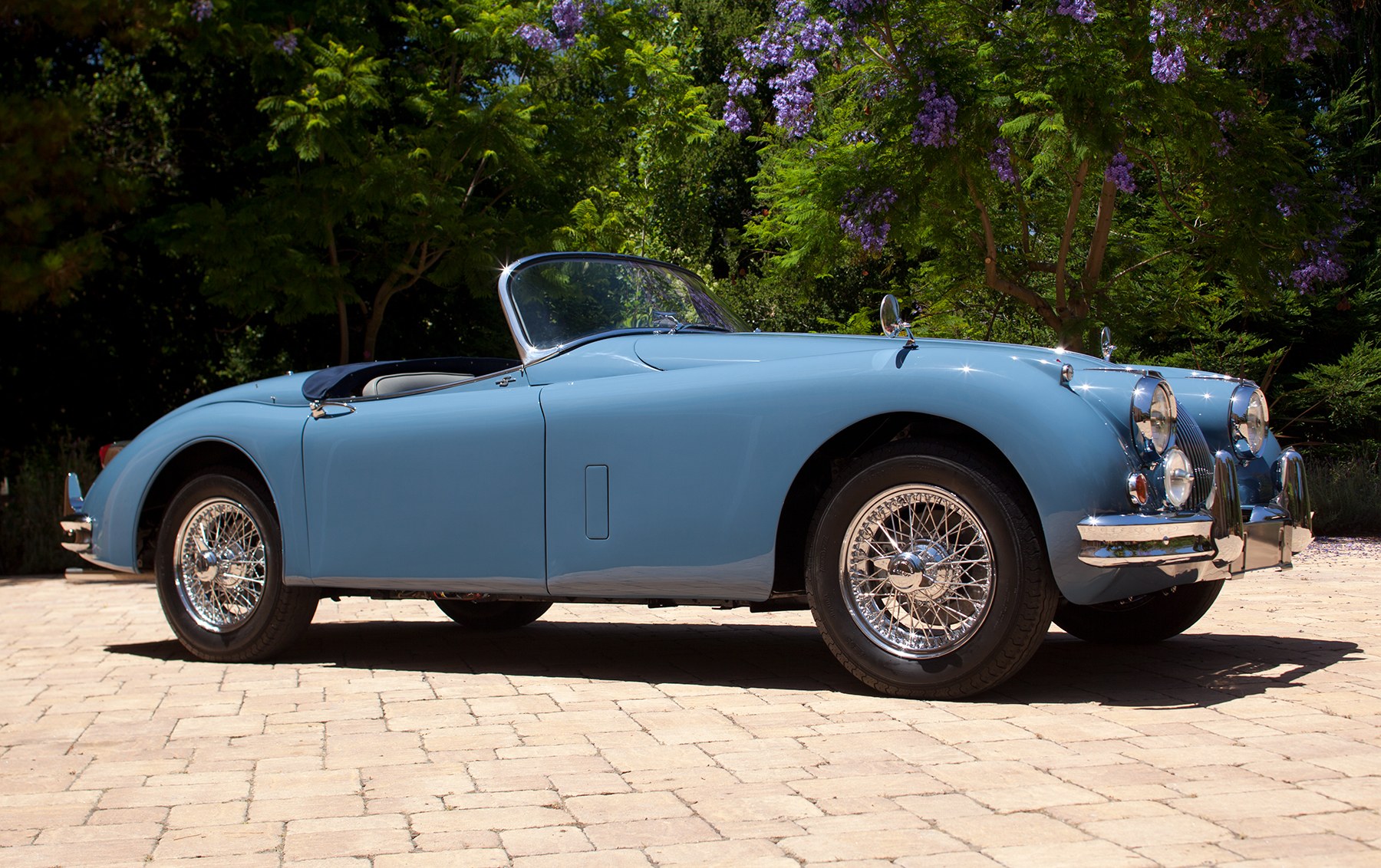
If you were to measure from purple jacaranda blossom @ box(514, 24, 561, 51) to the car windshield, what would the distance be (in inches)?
321

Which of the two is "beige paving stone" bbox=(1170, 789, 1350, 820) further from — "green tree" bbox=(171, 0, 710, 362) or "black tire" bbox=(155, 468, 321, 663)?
"green tree" bbox=(171, 0, 710, 362)

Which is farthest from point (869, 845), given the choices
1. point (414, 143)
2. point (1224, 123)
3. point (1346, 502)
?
→ point (414, 143)

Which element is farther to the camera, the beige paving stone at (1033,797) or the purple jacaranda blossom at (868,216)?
the purple jacaranda blossom at (868,216)

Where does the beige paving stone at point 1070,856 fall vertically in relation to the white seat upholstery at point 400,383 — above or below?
below

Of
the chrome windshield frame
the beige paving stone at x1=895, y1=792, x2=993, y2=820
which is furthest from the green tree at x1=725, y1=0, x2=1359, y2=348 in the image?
the beige paving stone at x1=895, y1=792, x2=993, y2=820

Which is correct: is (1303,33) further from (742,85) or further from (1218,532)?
(1218,532)

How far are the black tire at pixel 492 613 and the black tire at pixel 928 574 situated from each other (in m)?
2.50

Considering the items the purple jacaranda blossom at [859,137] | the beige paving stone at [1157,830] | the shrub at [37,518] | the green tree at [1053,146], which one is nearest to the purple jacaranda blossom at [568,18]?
the green tree at [1053,146]

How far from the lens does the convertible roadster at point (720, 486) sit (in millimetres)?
4055

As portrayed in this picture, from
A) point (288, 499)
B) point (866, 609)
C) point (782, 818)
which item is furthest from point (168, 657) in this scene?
point (782, 818)

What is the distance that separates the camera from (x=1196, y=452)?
14.6 feet

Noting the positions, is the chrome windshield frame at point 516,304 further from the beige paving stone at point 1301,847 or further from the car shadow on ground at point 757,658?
the beige paving stone at point 1301,847

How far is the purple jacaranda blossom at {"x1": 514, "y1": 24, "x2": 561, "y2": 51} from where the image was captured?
1315 cm

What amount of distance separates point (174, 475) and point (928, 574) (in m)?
3.63
